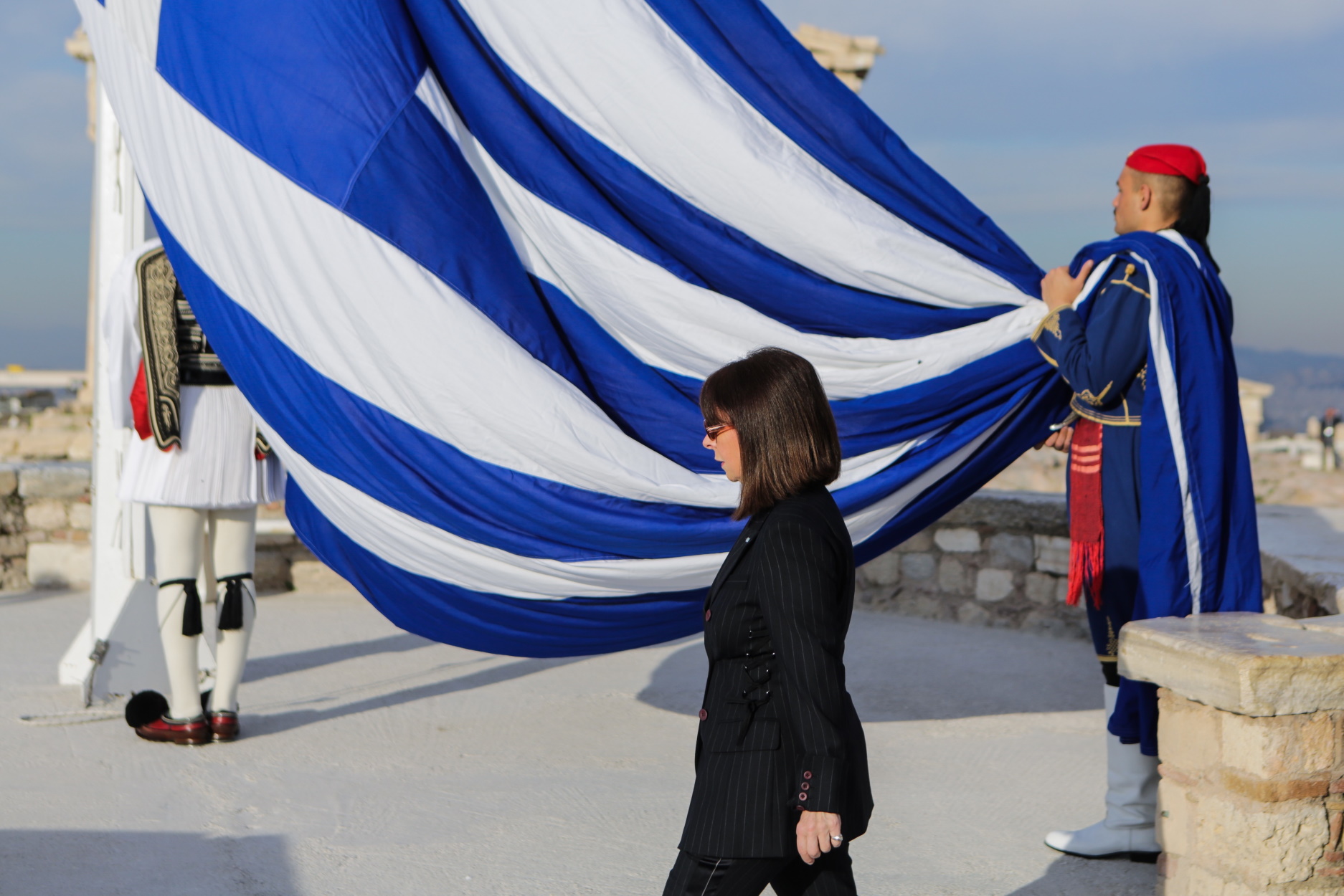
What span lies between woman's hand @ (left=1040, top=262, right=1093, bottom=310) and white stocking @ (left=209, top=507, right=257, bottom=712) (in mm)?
2537

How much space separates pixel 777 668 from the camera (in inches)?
66.6

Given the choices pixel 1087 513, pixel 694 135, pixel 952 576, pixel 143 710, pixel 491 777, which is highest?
pixel 694 135

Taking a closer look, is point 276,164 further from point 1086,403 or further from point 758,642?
point 1086,403

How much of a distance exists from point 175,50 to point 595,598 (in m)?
1.66

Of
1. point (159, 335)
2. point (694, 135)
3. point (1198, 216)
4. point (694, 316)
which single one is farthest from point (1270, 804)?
point (159, 335)

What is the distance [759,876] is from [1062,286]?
174 cm

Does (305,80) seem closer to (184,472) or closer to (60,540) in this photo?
(184,472)

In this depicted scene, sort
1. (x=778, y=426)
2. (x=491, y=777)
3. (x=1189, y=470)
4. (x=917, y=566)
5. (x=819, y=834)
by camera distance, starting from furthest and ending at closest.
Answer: (x=917, y=566) → (x=491, y=777) → (x=1189, y=470) → (x=778, y=426) → (x=819, y=834)

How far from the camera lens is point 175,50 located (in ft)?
9.39

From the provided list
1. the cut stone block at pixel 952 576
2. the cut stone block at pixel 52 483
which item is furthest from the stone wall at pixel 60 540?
the cut stone block at pixel 952 576

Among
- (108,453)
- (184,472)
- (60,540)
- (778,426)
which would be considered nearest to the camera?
(778,426)

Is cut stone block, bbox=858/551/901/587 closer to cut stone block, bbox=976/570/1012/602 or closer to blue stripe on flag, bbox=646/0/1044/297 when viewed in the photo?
cut stone block, bbox=976/570/1012/602

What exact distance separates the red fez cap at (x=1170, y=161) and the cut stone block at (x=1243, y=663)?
42.6 inches

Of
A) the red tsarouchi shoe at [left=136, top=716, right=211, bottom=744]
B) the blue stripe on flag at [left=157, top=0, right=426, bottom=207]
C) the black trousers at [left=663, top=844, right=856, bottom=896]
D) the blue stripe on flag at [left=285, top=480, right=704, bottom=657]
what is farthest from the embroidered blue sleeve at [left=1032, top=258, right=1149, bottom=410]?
the red tsarouchi shoe at [left=136, top=716, right=211, bottom=744]
